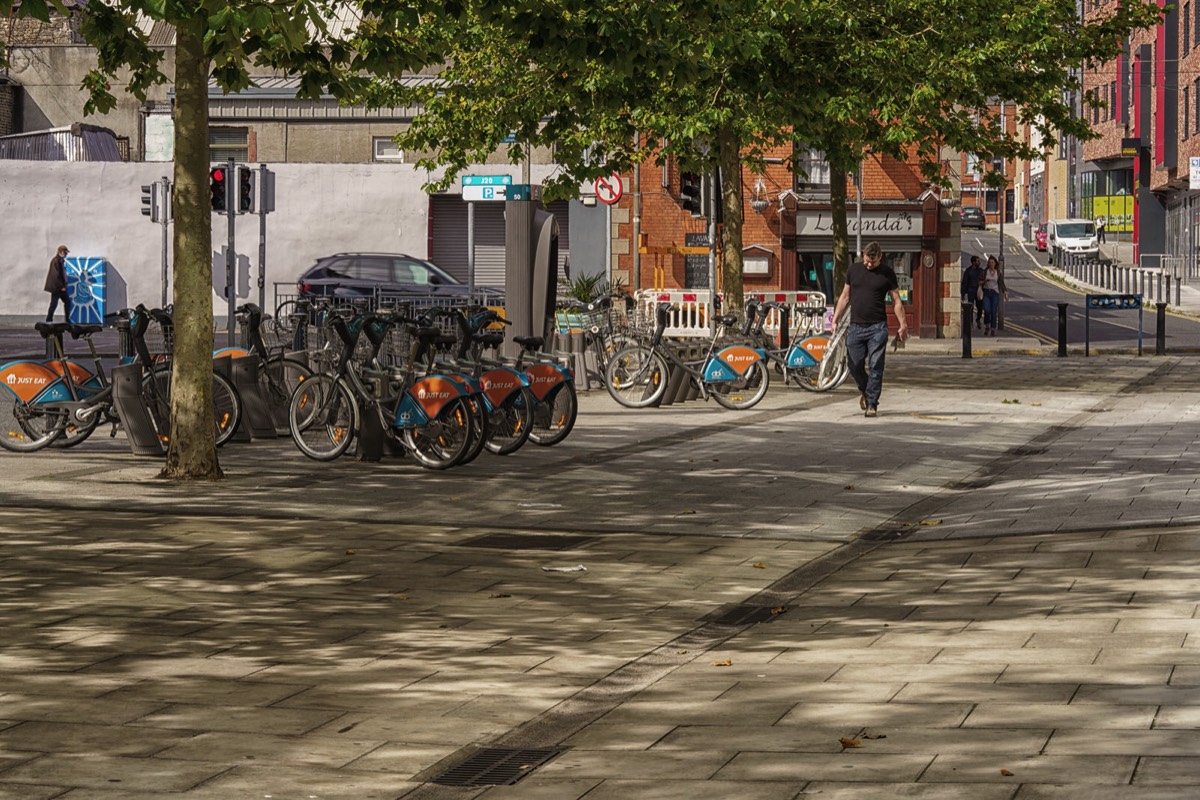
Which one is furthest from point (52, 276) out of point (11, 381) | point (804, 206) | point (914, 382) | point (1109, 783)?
point (1109, 783)

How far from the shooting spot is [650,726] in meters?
6.27

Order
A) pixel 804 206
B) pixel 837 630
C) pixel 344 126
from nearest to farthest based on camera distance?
pixel 837 630, pixel 804 206, pixel 344 126

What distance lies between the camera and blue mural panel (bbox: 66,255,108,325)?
1705 inches

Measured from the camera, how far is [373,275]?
3869 cm

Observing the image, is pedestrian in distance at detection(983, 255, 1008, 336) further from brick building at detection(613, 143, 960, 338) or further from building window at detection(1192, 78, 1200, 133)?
building window at detection(1192, 78, 1200, 133)

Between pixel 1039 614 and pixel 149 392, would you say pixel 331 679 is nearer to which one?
pixel 1039 614

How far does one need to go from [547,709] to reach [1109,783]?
212 centimetres

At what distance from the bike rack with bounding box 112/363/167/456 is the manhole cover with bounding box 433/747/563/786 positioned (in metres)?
9.27

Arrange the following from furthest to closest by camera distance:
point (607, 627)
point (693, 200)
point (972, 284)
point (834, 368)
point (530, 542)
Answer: point (972, 284)
point (693, 200)
point (834, 368)
point (530, 542)
point (607, 627)

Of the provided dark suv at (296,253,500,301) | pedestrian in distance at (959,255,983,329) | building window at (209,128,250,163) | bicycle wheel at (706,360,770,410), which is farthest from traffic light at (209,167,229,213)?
building window at (209,128,250,163)

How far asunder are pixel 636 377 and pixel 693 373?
25.1 inches

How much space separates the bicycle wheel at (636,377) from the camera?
68.9ft

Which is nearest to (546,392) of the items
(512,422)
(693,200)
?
(512,422)

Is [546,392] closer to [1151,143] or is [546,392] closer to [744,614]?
[744,614]
